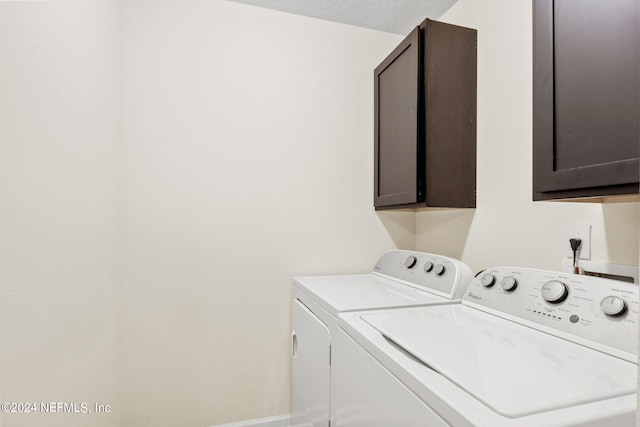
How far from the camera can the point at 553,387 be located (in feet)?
2.02

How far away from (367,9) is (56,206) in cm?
178

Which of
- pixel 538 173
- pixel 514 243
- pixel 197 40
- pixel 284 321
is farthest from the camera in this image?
pixel 284 321

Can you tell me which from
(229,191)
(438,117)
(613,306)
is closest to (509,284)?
(613,306)

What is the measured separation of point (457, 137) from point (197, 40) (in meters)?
1.46

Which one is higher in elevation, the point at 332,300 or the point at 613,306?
the point at 613,306

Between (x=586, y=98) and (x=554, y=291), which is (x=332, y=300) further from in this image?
(x=586, y=98)

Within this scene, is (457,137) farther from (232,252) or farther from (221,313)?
(221,313)

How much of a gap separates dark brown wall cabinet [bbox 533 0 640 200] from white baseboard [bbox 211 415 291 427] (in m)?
1.72

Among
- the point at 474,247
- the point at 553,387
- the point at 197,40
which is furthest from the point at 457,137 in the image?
the point at 197,40

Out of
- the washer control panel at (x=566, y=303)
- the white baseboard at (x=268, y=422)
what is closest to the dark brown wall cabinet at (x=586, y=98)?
the washer control panel at (x=566, y=303)

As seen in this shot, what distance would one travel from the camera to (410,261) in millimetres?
1701

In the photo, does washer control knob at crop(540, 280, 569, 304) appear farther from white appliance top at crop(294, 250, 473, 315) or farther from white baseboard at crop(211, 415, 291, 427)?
white baseboard at crop(211, 415, 291, 427)

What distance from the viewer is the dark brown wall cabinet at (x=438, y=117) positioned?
147 centimetres

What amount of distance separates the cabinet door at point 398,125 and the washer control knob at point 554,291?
65 centimetres
